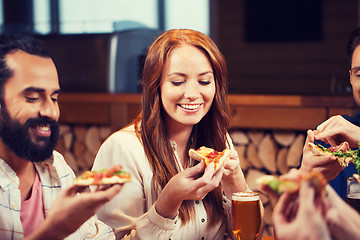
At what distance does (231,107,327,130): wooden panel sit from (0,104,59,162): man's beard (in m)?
2.13

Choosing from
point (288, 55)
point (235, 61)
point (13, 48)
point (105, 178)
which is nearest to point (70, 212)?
point (105, 178)

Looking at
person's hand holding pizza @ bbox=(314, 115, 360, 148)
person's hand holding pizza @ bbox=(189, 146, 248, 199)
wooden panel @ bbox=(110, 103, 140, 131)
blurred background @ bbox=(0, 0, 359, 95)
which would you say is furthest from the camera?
blurred background @ bbox=(0, 0, 359, 95)

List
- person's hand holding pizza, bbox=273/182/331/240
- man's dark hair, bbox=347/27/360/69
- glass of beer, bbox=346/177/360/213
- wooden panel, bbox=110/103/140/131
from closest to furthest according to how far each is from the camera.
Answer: person's hand holding pizza, bbox=273/182/331/240
glass of beer, bbox=346/177/360/213
man's dark hair, bbox=347/27/360/69
wooden panel, bbox=110/103/140/131

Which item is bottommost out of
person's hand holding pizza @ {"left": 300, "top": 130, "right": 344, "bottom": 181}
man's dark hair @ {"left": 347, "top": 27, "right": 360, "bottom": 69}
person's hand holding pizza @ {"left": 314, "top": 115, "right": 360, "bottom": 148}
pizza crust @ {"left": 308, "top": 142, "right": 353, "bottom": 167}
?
person's hand holding pizza @ {"left": 300, "top": 130, "right": 344, "bottom": 181}

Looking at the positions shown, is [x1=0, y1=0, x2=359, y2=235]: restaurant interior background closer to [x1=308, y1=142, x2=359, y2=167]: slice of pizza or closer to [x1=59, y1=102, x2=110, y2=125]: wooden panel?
[x1=59, y1=102, x2=110, y2=125]: wooden panel

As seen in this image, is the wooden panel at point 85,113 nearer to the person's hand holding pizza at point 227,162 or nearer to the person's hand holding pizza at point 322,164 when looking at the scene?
the person's hand holding pizza at point 227,162

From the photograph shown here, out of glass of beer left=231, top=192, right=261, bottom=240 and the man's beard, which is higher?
the man's beard

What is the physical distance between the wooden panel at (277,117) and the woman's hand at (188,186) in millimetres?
1594

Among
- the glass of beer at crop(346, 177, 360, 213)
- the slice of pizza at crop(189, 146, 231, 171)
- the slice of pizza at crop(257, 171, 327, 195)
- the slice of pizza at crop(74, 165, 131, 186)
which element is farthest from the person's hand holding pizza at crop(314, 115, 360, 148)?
the slice of pizza at crop(74, 165, 131, 186)

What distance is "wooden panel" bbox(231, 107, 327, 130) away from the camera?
329 centimetres

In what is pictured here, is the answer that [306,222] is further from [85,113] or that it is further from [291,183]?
[85,113]

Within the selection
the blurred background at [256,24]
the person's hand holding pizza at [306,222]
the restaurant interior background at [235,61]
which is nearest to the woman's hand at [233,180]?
the person's hand holding pizza at [306,222]

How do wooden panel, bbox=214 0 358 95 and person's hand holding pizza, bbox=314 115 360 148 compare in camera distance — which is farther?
wooden panel, bbox=214 0 358 95

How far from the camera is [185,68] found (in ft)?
6.91
